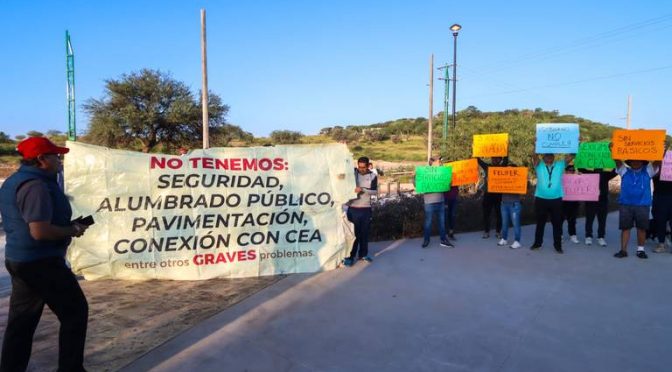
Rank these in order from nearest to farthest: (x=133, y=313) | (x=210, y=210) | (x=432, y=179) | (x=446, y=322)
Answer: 1. (x=446, y=322)
2. (x=133, y=313)
3. (x=210, y=210)
4. (x=432, y=179)

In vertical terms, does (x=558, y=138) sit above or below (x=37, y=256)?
above

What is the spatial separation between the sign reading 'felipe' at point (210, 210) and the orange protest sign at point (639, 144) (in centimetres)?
457

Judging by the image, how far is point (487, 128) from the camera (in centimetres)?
2061

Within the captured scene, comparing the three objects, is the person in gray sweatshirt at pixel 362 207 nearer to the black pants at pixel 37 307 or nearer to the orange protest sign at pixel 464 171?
the orange protest sign at pixel 464 171

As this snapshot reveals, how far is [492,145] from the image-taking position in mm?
8992

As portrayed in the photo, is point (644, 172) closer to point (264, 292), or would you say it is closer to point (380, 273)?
point (380, 273)

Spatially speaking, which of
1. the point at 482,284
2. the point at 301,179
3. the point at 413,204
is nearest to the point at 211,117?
the point at 413,204

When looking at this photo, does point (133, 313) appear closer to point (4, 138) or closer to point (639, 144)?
point (639, 144)

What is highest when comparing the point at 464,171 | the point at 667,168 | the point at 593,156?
the point at 593,156

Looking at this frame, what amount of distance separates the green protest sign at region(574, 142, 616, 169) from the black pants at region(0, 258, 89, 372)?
8.83 m

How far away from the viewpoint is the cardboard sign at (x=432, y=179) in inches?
326

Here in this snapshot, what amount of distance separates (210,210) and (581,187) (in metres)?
6.51

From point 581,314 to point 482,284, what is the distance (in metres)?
1.29

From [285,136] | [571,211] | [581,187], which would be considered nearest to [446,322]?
[581,187]
